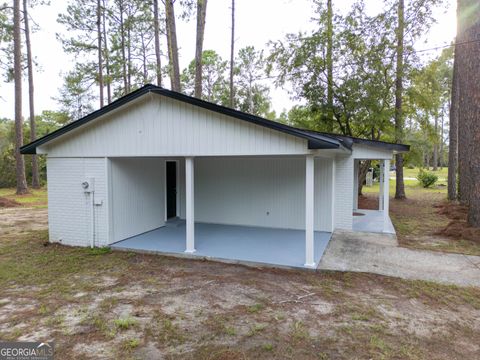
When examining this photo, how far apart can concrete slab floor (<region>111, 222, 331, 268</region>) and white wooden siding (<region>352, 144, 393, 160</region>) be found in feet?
7.29

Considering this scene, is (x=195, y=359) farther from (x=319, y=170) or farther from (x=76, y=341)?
(x=319, y=170)

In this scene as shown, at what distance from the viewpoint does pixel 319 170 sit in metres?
7.44

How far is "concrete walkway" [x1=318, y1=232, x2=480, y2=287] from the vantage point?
460 cm

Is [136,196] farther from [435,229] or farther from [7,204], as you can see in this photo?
[7,204]

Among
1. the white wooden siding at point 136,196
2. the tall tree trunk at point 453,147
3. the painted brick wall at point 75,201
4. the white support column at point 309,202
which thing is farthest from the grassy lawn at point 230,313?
the tall tree trunk at point 453,147

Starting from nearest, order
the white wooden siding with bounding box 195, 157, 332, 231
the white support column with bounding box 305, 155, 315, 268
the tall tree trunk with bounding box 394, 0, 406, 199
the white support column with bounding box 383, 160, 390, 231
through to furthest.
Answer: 1. the white support column with bounding box 305, 155, 315, 268
2. the white support column with bounding box 383, 160, 390, 231
3. the white wooden siding with bounding box 195, 157, 332, 231
4. the tall tree trunk with bounding box 394, 0, 406, 199

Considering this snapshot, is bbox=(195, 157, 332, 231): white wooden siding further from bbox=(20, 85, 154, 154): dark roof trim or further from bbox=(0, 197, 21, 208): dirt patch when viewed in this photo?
bbox=(0, 197, 21, 208): dirt patch

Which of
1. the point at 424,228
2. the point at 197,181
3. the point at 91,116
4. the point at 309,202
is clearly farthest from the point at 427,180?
the point at 91,116

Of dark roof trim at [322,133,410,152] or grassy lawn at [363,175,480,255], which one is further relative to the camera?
dark roof trim at [322,133,410,152]

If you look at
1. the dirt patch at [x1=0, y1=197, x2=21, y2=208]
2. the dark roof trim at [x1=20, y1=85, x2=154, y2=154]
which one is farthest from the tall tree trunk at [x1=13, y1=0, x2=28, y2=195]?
the dark roof trim at [x1=20, y1=85, x2=154, y2=154]

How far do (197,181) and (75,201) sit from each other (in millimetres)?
3229

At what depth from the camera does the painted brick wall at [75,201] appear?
20.4 ft

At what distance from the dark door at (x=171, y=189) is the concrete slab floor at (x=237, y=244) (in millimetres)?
679

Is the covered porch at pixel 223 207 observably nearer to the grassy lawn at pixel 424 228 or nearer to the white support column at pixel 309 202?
the white support column at pixel 309 202
